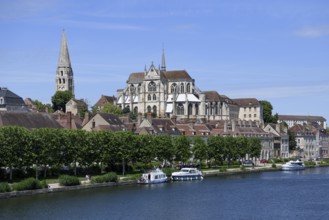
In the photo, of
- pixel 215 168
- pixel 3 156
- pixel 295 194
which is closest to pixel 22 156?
pixel 3 156

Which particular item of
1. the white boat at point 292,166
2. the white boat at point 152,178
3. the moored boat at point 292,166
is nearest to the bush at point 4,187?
the white boat at point 152,178

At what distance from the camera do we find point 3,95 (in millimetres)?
147000

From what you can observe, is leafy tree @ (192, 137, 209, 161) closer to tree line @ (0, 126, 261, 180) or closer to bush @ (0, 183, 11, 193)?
tree line @ (0, 126, 261, 180)

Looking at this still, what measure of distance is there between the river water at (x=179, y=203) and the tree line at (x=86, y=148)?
734 cm

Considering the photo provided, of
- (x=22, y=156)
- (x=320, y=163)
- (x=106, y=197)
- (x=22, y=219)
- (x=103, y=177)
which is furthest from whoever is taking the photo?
(x=320, y=163)

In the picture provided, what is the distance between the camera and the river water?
61.3 m

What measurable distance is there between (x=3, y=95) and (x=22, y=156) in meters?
71.6

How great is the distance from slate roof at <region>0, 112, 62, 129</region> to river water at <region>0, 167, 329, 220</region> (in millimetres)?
20848

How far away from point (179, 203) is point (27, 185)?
1736cm

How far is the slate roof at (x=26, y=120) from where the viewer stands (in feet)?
311

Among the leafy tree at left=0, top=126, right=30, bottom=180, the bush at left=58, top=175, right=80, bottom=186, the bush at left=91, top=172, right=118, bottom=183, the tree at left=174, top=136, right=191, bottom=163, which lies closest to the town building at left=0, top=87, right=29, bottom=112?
the tree at left=174, top=136, right=191, bottom=163

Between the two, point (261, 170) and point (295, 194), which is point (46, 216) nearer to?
Answer: point (295, 194)

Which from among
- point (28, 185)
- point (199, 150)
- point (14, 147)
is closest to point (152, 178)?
point (14, 147)

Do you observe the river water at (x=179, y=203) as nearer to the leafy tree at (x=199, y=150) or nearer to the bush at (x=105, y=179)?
the bush at (x=105, y=179)
